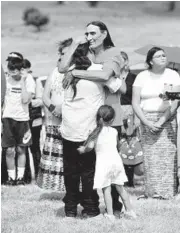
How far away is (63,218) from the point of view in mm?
6684

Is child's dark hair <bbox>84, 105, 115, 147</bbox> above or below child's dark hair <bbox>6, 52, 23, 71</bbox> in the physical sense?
below

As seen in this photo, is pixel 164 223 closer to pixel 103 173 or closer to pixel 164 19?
pixel 103 173

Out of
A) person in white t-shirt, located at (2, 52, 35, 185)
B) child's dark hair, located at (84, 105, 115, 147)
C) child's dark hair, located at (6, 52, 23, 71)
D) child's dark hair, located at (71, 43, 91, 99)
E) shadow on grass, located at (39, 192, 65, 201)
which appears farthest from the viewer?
person in white t-shirt, located at (2, 52, 35, 185)

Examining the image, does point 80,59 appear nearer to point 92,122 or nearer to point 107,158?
point 92,122

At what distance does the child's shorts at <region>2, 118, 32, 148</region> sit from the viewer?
9188mm

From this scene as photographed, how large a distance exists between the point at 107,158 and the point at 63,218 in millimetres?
686

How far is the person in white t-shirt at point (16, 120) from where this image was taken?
9.18m

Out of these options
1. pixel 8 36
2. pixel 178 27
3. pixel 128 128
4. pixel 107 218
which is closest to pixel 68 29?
pixel 8 36

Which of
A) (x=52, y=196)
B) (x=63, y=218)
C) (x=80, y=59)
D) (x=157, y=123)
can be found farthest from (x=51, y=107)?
(x=63, y=218)

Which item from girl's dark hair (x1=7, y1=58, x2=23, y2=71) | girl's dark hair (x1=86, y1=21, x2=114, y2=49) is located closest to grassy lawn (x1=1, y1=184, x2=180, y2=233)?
girl's dark hair (x1=86, y1=21, x2=114, y2=49)

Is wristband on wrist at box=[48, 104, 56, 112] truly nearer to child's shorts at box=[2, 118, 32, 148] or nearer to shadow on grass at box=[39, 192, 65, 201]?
shadow on grass at box=[39, 192, 65, 201]

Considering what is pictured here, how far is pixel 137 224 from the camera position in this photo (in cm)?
634

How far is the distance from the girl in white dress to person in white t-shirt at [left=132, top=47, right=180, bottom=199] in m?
1.32

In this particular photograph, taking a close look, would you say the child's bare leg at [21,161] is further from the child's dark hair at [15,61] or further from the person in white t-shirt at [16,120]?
the child's dark hair at [15,61]
